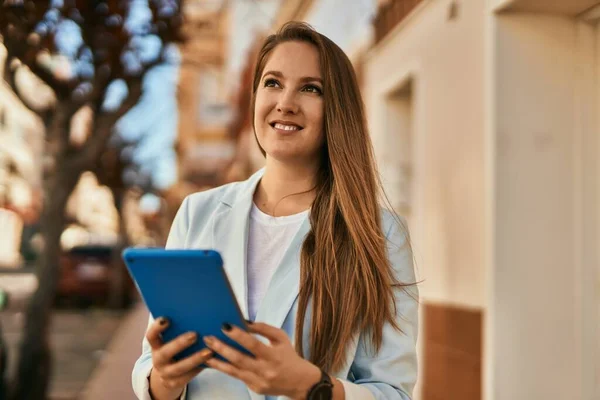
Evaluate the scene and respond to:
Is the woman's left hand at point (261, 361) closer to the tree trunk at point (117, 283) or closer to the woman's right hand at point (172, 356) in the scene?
the woman's right hand at point (172, 356)

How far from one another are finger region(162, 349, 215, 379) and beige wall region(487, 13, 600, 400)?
289 centimetres

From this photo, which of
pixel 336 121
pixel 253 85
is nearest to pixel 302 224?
pixel 336 121

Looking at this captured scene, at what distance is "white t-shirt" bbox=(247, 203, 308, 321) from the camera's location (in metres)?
2.32

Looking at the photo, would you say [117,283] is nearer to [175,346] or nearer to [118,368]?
[118,368]

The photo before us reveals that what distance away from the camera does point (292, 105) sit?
91.4 inches

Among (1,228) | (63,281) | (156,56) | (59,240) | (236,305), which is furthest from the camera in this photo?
(1,228)

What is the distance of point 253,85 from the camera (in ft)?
8.41

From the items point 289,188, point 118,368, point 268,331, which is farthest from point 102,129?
point 268,331

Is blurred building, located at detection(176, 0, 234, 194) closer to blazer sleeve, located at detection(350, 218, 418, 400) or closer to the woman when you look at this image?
the woman

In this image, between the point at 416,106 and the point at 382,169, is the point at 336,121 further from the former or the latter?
the point at 382,169

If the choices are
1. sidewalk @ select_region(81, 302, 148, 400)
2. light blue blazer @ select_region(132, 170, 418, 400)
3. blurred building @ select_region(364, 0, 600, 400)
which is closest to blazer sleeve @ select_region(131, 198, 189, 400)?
light blue blazer @ select_region(132, 170, 418, 400)

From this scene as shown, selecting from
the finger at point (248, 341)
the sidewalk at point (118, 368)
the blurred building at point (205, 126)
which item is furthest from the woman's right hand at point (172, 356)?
the blurred building at point (205, 126)

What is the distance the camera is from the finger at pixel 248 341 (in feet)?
5.83

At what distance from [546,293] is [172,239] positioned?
2594 millimetres
